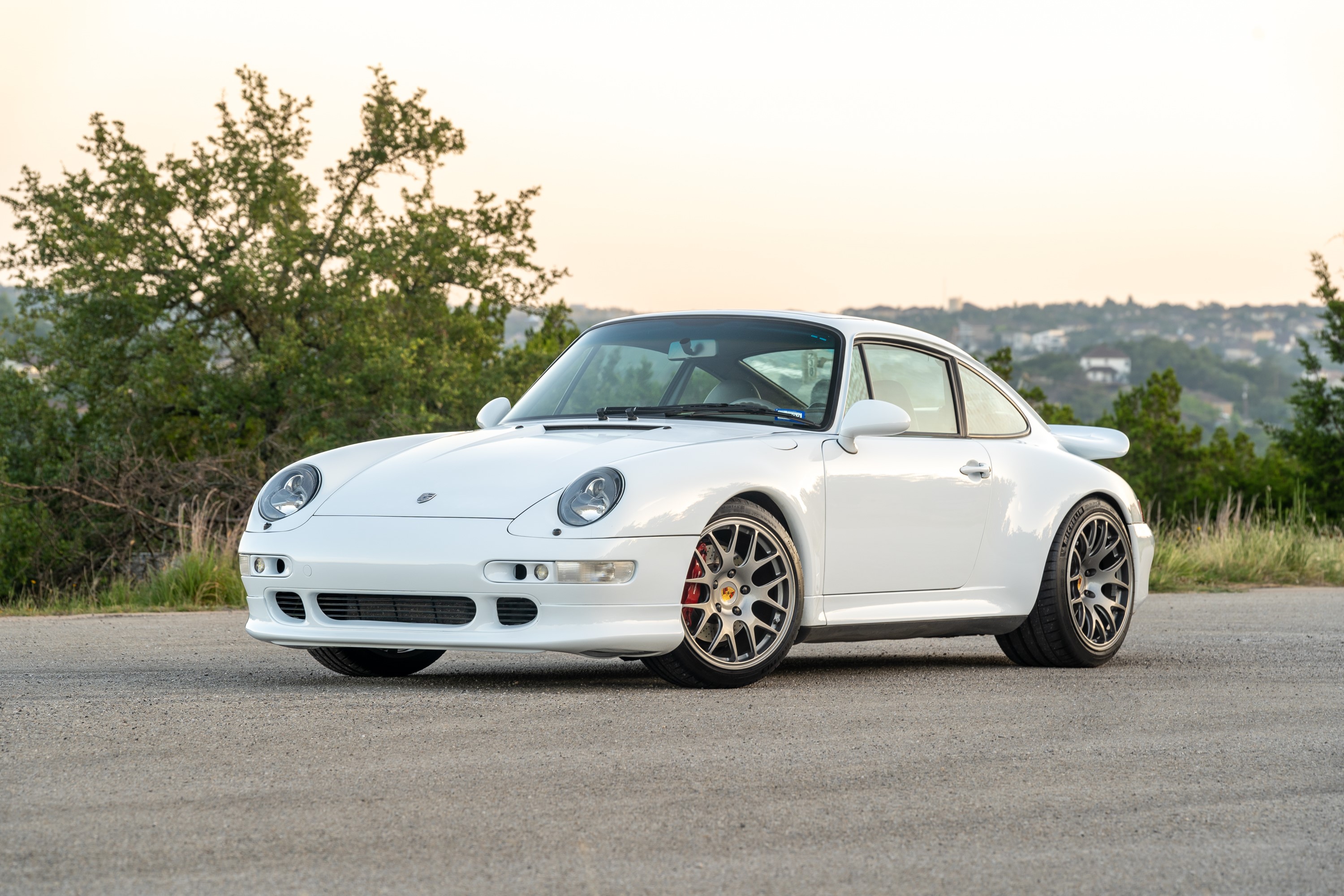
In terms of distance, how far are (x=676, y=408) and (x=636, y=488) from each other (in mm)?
1136

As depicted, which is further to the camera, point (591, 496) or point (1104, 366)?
point (1104, 366)

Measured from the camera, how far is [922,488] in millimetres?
7152

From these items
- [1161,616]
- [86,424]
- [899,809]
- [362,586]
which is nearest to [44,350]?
[86,424]

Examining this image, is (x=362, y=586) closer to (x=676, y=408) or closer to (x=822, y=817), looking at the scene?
(x=676, y=408)

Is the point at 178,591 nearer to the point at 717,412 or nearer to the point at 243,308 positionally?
the point at 717,412

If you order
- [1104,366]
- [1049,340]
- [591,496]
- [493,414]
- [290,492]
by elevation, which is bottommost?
[1104,366]

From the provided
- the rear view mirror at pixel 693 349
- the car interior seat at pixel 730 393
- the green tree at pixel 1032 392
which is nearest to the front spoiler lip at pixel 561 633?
the car interior seat at pixel 730 393

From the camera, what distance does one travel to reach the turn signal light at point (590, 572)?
19.1 feet

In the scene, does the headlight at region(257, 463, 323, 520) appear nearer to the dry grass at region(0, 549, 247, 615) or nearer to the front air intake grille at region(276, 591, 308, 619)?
the front air intake grille at region(276, 591, 308, 619)

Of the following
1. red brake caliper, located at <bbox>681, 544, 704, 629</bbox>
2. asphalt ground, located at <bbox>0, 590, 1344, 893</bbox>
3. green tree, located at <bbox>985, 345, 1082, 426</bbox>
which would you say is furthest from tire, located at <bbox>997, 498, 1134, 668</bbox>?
green tree, located at <bbox>985, 345, 1082, 426</bbox>

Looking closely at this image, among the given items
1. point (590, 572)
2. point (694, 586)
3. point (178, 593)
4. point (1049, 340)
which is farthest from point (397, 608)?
point (1049, 340)

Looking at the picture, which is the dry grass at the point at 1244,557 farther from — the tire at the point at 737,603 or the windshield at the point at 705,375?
the tire at the point at 737,603

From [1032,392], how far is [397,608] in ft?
179

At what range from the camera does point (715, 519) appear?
243 inches
